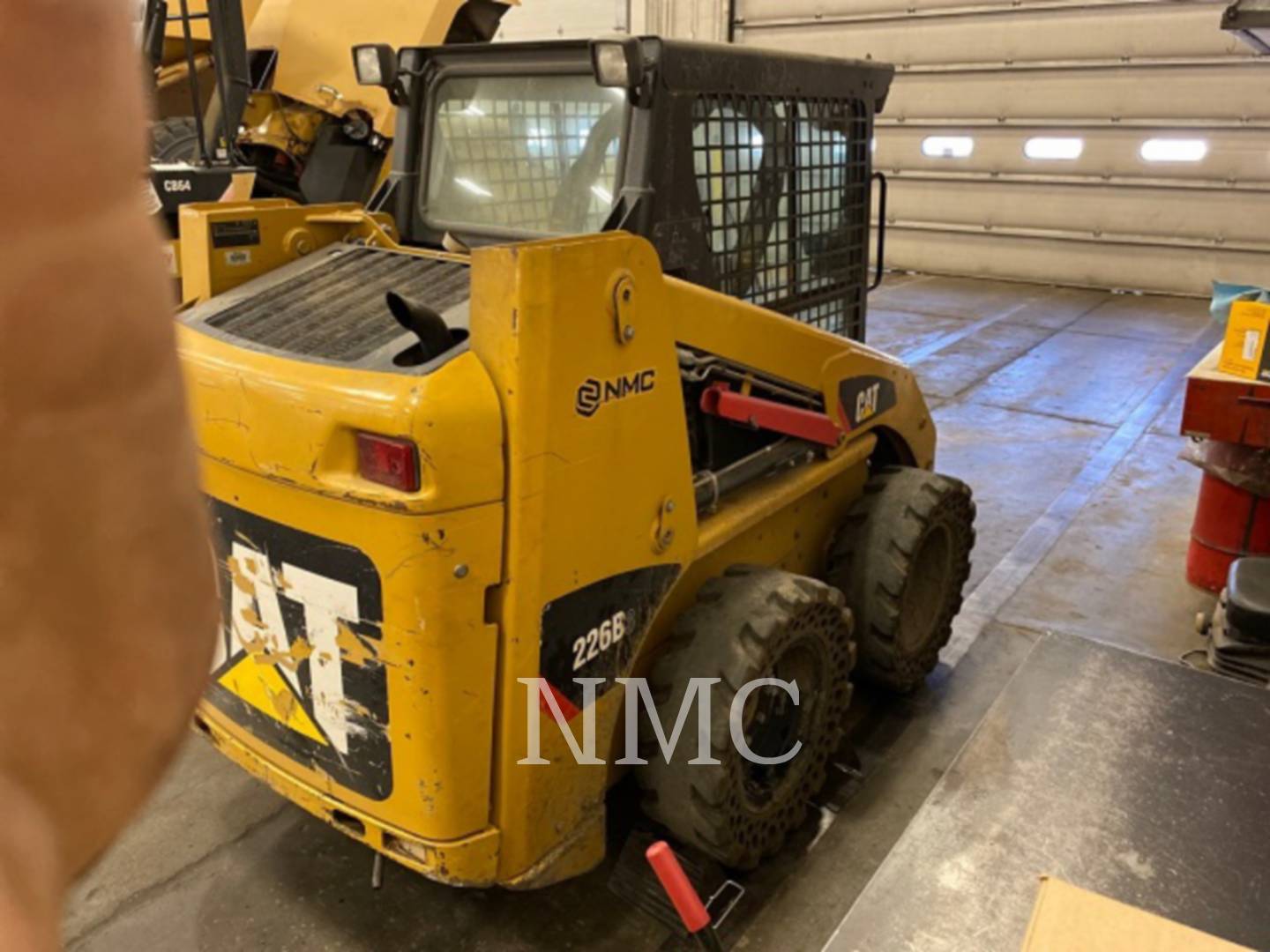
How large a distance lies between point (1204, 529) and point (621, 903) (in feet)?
9.67

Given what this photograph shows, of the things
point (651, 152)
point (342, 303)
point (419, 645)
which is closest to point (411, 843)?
point (419, 645)

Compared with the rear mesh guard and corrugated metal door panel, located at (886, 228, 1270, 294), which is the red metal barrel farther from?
corrugated metal door panel, located at (886, 228, 1270, 294)

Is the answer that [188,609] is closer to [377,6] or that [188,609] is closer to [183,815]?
[183,815]

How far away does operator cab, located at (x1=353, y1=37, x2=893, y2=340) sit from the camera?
7.73 ft

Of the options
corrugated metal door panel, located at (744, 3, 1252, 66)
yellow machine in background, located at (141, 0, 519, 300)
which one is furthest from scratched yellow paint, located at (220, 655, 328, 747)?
corrugated metal door panel, located at (744, 3, 1252, 66)

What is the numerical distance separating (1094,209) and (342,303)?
10.5m

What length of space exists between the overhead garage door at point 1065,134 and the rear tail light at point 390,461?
10545 mm

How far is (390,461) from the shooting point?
5.56 ft

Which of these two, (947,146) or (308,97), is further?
(947,146)

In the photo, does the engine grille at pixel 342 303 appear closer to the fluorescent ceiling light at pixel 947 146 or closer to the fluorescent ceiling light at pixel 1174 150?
the fluorescent ceiling light at pixel 1174 150

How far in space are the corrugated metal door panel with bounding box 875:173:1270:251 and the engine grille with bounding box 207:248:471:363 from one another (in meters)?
10.1

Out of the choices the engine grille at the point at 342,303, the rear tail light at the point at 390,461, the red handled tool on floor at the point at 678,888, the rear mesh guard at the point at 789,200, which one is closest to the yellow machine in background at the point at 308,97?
the rear mesh guard at the point at 789,200

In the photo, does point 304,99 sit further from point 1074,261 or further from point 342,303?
point 1074,261

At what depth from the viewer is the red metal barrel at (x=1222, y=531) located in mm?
3807
